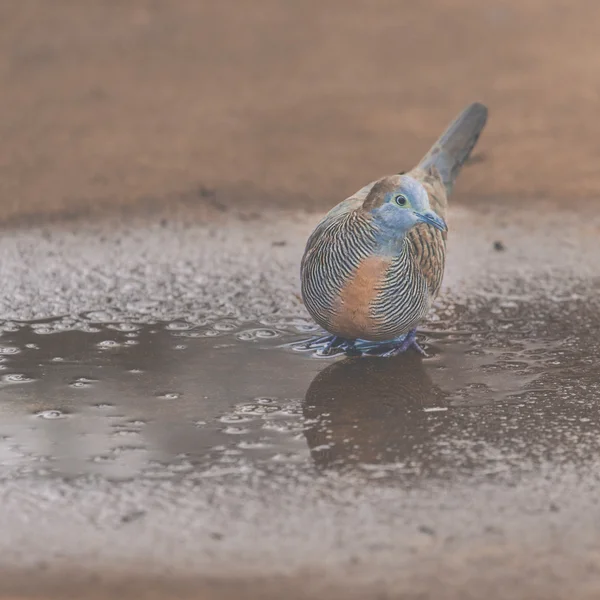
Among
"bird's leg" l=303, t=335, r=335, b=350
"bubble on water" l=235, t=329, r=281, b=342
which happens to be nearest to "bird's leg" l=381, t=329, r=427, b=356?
"bird's leg" l=303, t=335, r=335, b=350

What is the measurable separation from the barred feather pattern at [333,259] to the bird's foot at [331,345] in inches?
11.8

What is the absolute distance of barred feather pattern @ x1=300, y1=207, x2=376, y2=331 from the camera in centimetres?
419

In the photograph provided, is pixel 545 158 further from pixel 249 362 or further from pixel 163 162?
pixel 249 362

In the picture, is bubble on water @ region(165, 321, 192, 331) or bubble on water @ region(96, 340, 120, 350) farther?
bubble on water @ region(165, 321, 192, 331)

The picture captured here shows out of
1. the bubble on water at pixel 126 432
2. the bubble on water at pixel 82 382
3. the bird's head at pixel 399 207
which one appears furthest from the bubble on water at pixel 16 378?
the bird's head at pixel 399 207

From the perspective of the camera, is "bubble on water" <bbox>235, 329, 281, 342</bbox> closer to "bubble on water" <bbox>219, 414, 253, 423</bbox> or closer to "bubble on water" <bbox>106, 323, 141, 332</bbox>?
"bubble on water" <bbox>106, 323, 141, 332</bbox>

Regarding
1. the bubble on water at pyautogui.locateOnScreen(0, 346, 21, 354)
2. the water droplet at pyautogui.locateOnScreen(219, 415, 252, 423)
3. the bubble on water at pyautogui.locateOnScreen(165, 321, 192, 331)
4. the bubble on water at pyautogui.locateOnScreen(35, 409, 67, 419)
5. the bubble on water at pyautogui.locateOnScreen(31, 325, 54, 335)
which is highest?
the bubble on water at pyautogui.locateOnScreen(165, 321, 192, 331)

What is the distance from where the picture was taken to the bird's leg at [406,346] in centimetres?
462

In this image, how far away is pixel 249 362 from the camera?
4551 millimetres

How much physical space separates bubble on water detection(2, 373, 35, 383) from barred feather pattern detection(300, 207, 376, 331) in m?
1.06

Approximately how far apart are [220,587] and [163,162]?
4415 mm

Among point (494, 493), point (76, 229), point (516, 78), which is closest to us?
point (494, 493)

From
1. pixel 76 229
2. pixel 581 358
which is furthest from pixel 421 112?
pixel 581 358

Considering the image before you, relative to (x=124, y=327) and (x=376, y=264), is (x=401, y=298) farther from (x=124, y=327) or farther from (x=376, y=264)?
(x=124, y=327)
